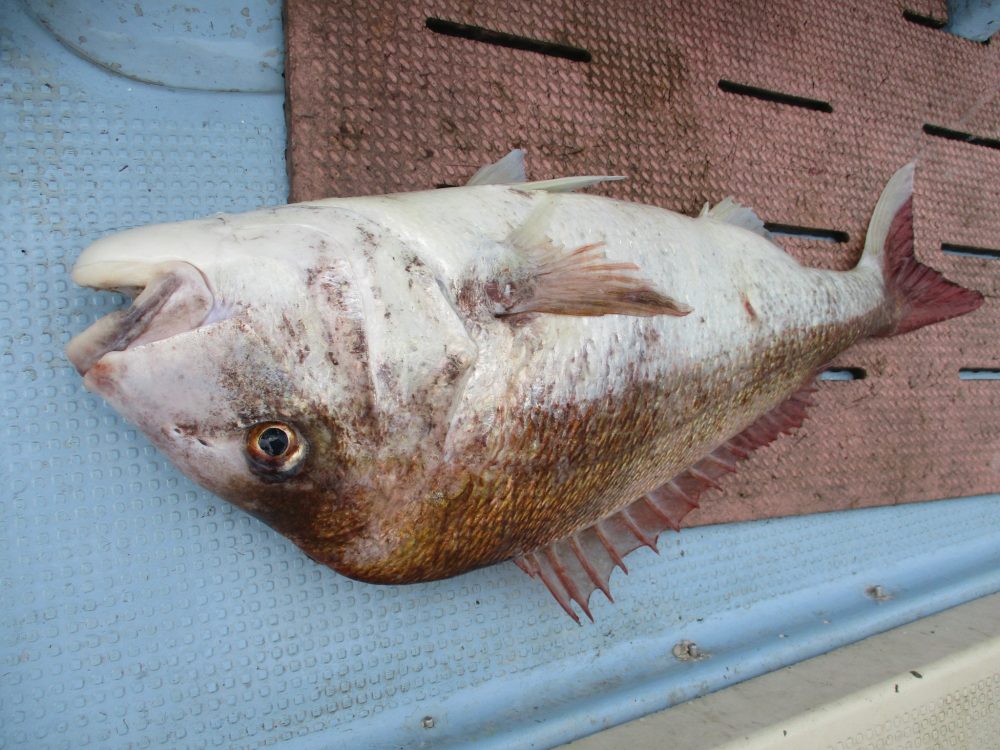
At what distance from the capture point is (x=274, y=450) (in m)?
1.07

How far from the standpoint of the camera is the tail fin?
2.13 meters

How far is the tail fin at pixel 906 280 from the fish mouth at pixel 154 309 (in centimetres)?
197

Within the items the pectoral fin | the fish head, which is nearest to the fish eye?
the fish head

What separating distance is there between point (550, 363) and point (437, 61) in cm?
102

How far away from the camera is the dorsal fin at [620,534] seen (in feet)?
5.13

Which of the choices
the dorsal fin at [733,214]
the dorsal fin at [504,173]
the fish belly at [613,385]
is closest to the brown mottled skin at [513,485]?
the fish belly at [613,385]

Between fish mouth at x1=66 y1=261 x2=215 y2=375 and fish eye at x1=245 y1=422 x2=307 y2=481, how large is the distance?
0.19m

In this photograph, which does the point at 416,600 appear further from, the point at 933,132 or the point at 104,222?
the point at 933,132

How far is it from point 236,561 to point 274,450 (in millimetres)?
751

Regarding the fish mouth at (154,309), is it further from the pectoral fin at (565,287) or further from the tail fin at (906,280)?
the tail fin at (906,280)

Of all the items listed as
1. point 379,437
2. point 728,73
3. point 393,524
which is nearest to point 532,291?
point 379,437

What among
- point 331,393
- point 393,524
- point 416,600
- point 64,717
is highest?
point 331,393

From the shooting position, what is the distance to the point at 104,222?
1551 mm

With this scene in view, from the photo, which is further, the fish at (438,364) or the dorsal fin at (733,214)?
the dorsal fin at (733,214)
